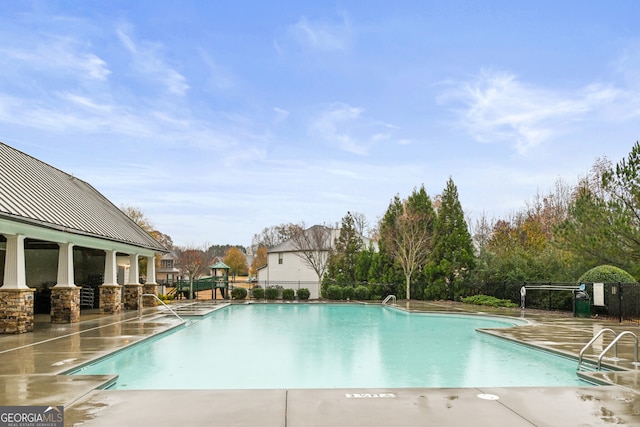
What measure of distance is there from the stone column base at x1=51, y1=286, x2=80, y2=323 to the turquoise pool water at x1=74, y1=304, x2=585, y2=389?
11.9 feet

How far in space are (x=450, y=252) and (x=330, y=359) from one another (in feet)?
69.8

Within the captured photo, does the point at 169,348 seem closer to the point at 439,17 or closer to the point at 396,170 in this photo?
the point at 439,17

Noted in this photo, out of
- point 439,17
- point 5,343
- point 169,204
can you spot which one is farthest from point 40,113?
point 169,204

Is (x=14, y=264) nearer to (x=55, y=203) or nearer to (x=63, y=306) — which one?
(x=63, y=306)

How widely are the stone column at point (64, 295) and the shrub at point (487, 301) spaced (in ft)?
64.5

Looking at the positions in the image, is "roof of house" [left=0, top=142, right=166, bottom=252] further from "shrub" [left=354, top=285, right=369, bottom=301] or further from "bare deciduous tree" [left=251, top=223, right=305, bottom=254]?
"bare deciduous tree" [left=251, top=223, right=305, bottom=254]

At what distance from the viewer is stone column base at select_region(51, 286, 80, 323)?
16.3 m

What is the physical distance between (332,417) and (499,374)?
549 cm

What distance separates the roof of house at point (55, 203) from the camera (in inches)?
549

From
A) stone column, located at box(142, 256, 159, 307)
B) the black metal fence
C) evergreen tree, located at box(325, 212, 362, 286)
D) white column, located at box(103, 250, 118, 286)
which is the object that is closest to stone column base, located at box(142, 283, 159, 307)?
stone column, located at box(142, 256, 159, 307)

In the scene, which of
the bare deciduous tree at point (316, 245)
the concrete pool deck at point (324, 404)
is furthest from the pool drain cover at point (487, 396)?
the bare deciduous tree at point (316, 245)

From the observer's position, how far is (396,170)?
3822 cm

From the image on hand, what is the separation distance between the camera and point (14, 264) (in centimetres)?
1374

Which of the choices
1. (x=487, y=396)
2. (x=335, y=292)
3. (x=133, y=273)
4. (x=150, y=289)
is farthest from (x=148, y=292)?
(x=487, y=396)
